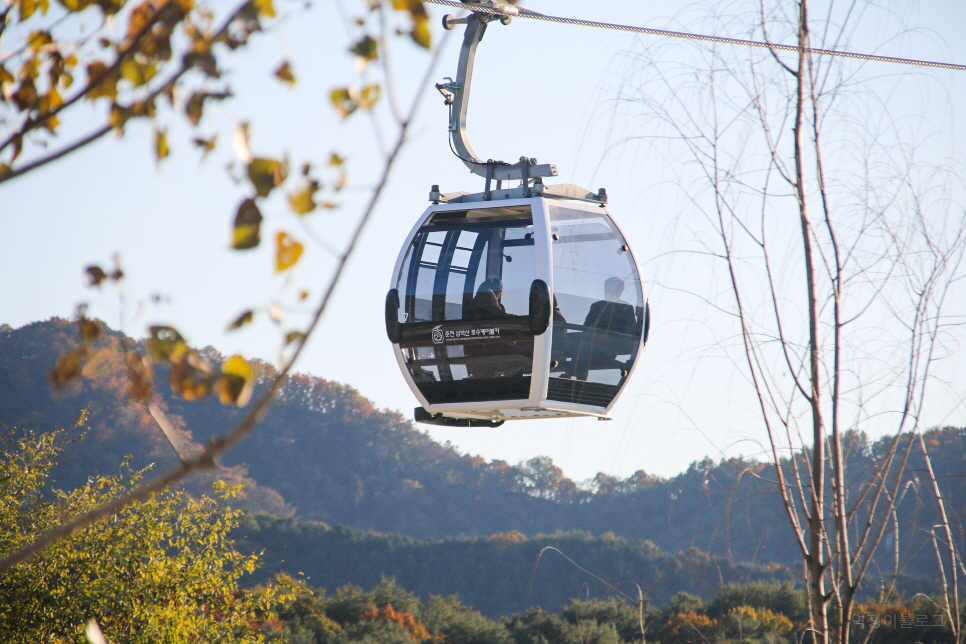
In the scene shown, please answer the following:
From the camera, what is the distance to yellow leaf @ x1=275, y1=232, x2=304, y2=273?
4.47ft

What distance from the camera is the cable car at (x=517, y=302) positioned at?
17.4ft

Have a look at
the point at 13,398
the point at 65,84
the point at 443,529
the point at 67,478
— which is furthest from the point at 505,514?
the point at 65,84

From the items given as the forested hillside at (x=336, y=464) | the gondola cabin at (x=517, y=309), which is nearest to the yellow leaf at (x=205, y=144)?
the gondola cabin at (x=517, y=309)

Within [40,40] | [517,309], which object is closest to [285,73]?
[40,40]

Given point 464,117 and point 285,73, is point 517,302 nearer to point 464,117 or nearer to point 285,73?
point 464,117

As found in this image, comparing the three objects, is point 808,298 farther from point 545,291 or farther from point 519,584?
point 519,584

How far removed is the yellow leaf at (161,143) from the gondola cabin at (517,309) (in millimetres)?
3687

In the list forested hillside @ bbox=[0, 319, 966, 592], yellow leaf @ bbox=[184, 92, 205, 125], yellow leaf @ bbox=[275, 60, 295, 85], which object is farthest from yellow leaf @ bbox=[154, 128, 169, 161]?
forested hillside @ bbox=[0, 319, 966, 592]

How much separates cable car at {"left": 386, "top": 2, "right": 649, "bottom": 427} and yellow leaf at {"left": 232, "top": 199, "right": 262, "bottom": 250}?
152 inches

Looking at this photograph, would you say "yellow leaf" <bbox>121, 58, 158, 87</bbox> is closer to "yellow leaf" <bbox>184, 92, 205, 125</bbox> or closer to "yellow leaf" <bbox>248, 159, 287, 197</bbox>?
"yellow leaf" <bbox>184, 92, 205, 125</bbox>

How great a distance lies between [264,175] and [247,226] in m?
0.09

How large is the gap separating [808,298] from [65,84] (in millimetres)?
2450

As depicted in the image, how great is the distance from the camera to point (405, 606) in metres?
25.7

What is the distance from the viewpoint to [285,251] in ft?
4.49
